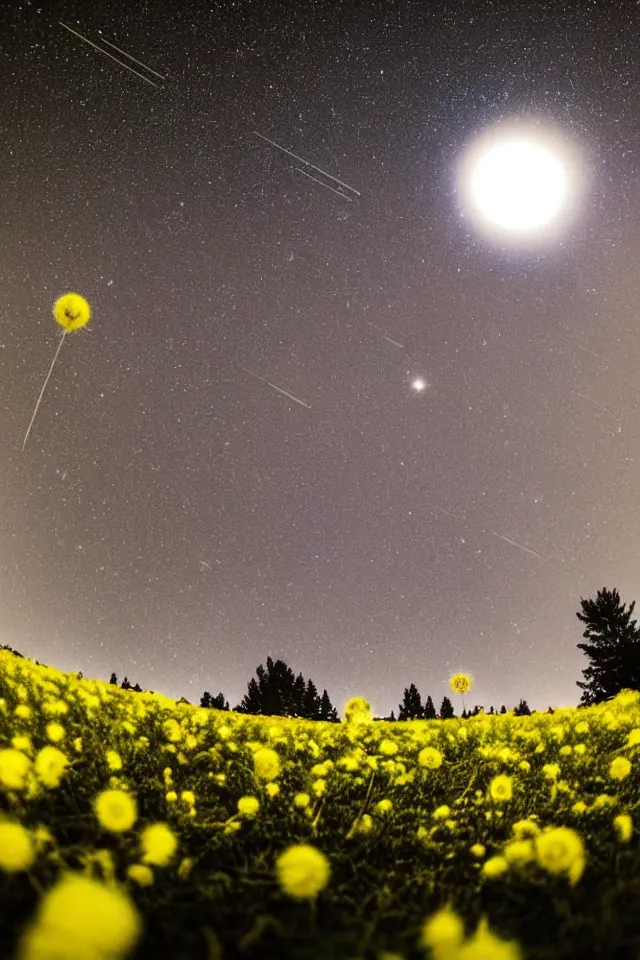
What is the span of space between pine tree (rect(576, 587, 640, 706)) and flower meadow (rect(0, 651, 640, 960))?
60.8ft

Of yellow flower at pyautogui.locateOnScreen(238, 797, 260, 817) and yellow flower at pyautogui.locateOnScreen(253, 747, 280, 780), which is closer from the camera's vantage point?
yellow flower at pyautogui.locateOnScreen(238, 797, 260, 817)

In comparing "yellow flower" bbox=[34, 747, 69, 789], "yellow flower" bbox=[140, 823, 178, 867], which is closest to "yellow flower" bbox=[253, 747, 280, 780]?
"yellow flower" bbox=[140, 823, 178, 867]

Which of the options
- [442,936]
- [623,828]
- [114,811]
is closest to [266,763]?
[114,811]

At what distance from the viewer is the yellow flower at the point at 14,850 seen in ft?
5.98

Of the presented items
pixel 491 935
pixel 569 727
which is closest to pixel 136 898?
pixel 491 935

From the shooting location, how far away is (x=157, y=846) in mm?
2088

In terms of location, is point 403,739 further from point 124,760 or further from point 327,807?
point 124,760

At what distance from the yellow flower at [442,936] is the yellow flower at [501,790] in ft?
5.43

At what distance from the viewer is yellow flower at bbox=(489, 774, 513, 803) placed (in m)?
3.41

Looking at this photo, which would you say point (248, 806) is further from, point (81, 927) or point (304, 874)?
point (81, 927)

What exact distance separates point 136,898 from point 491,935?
54.3 inches

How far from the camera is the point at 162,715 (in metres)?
5.33

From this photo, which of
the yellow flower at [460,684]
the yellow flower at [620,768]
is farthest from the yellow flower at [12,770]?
the yellow flower at [460,684]

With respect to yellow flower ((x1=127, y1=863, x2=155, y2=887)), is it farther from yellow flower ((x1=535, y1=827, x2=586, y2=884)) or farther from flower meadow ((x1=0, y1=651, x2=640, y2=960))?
yellow flower ((x1=535, y1=827, x2=586, y2=884))
